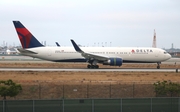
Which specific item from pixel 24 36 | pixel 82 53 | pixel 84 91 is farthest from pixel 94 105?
pixel 24 36

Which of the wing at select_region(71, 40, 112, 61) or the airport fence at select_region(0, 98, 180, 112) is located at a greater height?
the wing at select_region(71, 40, 112, 61)

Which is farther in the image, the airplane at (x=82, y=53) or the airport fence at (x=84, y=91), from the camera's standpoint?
the airplane at (x=82, y=53)

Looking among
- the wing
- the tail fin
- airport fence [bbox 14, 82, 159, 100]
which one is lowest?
airport fence [bbox 14, 82, 159, 100]

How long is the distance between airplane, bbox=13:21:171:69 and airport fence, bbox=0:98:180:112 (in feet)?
93.2

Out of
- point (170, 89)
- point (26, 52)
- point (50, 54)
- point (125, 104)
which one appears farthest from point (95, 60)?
point (125, 104)

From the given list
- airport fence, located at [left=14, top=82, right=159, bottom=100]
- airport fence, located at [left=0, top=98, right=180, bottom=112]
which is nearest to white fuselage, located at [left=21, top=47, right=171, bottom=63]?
airport fence, located at [left=14, top=82, right=159, bottom=100]

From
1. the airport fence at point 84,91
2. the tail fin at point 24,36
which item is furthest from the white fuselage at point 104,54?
the airport fence at point 84,91

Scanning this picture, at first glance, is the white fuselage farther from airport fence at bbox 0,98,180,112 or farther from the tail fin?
airport fence at bbox 0,98,180,112

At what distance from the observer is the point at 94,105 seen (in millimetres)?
18234

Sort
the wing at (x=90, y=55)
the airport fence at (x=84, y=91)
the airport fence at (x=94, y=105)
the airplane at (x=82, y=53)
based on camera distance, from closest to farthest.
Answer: the airport fence at (x=94, y=105) < the airport fence at (x=84, y=91) < the wing at (x=90, y=55) < the airplane at (x=82, y=53)

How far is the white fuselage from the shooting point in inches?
1944

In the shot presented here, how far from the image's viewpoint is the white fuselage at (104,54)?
4938 centimetres

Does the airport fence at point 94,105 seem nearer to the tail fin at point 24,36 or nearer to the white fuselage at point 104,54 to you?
the white fuselage at point 104,54

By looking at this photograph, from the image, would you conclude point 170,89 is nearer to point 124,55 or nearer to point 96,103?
point 96,103
